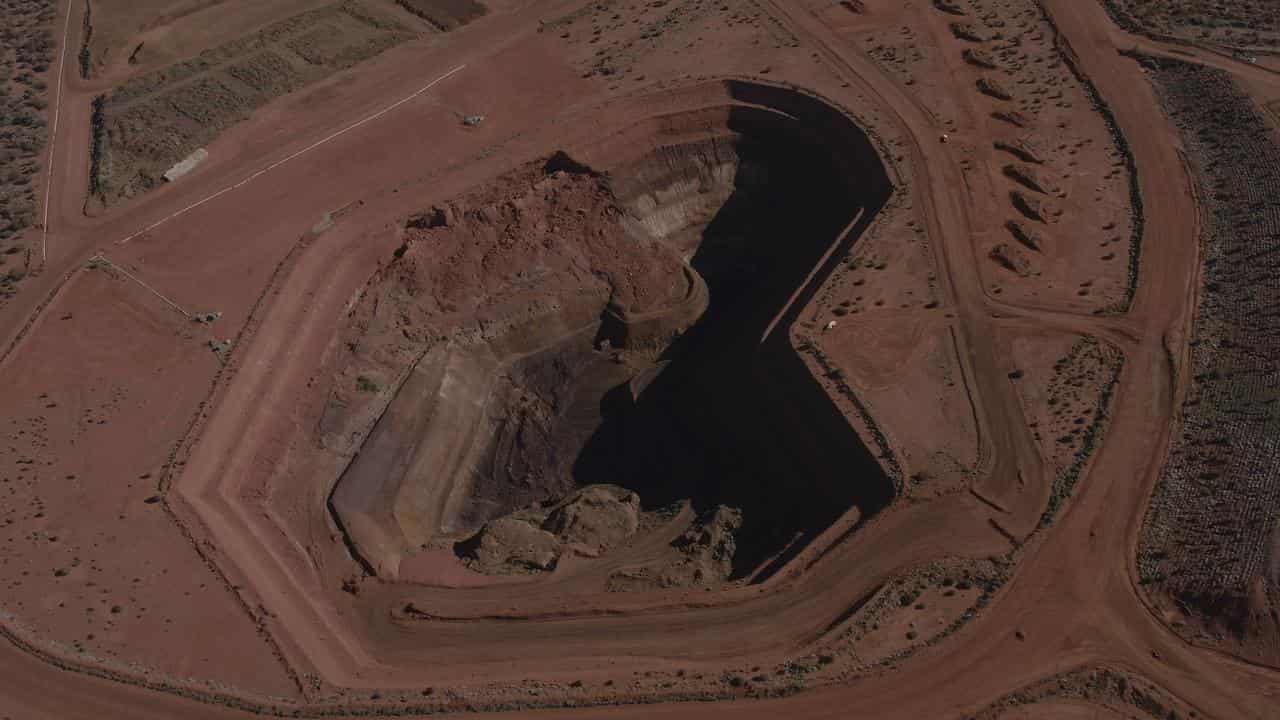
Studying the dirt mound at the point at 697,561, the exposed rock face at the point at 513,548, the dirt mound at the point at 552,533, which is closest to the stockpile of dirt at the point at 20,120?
the exposed rock face at the point at 513,548

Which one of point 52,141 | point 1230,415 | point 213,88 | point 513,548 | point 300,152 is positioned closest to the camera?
point 1230,415

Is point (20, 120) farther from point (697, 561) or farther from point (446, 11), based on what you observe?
point (697, 561)

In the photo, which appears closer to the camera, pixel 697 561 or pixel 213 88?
pixel 697 561

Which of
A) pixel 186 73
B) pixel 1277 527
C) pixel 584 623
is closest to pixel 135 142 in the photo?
pixel 186 73

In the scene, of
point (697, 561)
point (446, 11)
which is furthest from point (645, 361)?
point (446, 11)

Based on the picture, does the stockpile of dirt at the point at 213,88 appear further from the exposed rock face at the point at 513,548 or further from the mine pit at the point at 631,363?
the exposed rock face at the point at 513,548

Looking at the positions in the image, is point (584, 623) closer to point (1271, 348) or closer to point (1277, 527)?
point (1277, 527)
